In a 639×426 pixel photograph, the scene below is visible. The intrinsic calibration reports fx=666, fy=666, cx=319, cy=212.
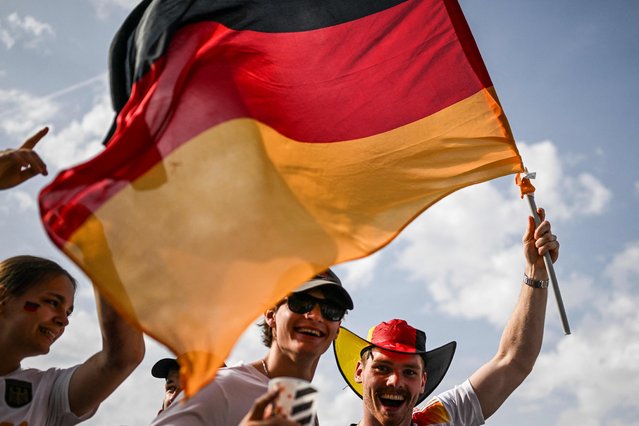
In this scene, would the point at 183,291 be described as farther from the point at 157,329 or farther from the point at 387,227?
the point at 387,227

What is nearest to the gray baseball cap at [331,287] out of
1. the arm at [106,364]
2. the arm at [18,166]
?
the arm at [106,364]

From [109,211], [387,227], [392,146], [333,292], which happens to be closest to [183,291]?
[109,211]

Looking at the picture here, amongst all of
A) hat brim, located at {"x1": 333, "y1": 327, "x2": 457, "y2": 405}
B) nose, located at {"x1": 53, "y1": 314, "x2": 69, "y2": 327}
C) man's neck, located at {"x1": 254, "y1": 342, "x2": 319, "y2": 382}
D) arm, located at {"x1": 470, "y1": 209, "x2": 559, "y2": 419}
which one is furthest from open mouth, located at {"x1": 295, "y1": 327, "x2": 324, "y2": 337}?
arm, located at {"x1": 470, "y1": 209, "x2": 559, "y2": 419}

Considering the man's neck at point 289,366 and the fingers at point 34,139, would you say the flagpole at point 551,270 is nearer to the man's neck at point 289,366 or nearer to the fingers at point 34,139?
the man's neck at point 289,366

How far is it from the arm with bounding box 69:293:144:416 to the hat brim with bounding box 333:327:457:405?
2506mm

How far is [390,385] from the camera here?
15.5ft

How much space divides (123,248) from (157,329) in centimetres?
41

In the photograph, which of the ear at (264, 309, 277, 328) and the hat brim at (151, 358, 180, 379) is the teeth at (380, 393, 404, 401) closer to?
the ear at (264, 309, 277, 328)

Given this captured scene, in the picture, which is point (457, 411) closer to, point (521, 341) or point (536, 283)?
point (521, 341)

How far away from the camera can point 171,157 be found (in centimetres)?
323

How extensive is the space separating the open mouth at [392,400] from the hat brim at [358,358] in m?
0.50

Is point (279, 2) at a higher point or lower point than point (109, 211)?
higher

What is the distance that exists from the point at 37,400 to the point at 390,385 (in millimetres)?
2422

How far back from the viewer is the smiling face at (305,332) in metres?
3.46
